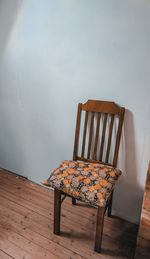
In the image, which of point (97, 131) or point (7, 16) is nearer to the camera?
point (97, 131)

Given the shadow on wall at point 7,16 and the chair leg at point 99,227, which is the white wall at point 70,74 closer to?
the shadow on wall at point 7,16

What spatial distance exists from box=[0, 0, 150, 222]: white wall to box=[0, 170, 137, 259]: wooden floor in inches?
9.2

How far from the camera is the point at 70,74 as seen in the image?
161cm

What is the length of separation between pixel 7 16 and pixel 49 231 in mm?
2118

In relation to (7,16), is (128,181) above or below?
below

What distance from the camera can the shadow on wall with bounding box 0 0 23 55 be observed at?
1732 millimetres

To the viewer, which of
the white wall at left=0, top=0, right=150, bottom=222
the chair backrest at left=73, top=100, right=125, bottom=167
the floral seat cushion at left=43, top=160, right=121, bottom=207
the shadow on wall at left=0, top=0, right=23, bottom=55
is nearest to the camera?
the floral seat cushion at left=43, top=160, right=121, bottom=207

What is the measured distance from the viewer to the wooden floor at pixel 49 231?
1361mm

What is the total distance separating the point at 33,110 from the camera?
6.33 feet

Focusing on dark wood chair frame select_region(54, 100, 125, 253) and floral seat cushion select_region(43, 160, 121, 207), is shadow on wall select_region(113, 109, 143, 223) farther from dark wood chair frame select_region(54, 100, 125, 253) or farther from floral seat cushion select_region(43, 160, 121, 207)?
floral seat cushion select_region(43, 160, 121, 207)

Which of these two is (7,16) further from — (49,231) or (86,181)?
(49,231)

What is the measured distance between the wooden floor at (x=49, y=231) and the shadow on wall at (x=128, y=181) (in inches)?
5.0

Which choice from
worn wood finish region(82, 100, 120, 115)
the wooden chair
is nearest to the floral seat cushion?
the wooden chair

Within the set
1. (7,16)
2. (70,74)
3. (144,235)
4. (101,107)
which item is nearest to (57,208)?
(144,235)
